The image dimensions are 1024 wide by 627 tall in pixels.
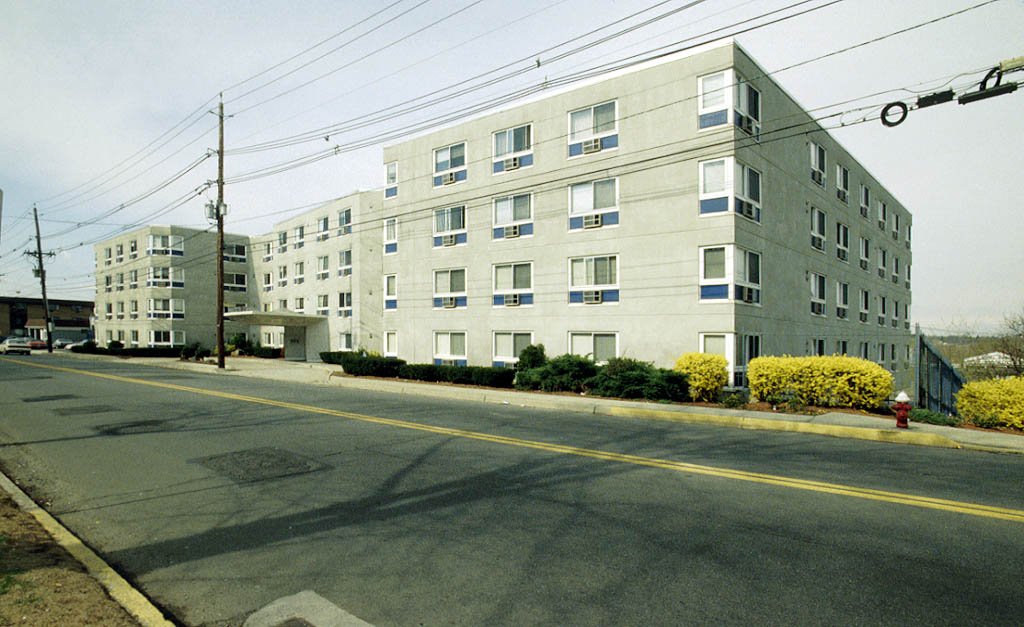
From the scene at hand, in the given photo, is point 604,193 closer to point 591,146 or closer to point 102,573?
point 591,146

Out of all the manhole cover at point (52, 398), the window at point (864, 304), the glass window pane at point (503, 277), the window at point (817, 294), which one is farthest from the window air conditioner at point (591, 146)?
the manhole cover at point (52, 398)

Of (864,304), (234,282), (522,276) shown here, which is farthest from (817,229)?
(234,282)

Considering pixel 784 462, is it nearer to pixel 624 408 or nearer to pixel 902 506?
pixel 902 506

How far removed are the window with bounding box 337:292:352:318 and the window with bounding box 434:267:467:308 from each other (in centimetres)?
1250

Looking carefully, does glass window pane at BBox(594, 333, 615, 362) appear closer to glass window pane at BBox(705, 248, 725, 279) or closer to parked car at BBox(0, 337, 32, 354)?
glass window pane at BBox(705, 248, 725, 279)

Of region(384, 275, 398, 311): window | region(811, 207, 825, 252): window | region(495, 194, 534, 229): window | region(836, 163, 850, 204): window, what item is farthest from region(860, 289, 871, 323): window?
region(384, 275, 398, 311): window

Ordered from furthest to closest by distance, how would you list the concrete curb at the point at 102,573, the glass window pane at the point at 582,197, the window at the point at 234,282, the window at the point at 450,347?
the window at the point at 234,282
the window at the point at 450,347
the glass window pane at the point at 582,197
the concrete curb at the point at 102,573

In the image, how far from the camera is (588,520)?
18.0ft

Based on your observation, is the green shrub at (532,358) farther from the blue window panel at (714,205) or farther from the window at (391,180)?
the window at (391,180)

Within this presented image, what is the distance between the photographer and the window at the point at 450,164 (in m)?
25.3

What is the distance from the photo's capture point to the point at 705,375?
50.8 feet

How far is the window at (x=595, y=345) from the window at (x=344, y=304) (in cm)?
2022

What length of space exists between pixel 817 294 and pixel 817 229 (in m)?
2.87

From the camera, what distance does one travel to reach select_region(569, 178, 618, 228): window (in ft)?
66.1
